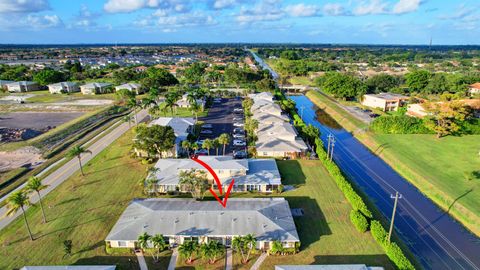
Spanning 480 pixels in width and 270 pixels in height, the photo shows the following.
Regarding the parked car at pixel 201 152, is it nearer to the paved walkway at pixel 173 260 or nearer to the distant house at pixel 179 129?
the distant house at pixel 179 129

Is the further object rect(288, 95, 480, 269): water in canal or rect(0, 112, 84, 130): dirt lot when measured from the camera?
rect(0, 112, 84, 130): dirt lot

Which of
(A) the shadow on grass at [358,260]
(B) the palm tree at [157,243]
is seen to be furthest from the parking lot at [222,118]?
(A) the shadow on grass at [358,260]

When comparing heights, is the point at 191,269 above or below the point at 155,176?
below

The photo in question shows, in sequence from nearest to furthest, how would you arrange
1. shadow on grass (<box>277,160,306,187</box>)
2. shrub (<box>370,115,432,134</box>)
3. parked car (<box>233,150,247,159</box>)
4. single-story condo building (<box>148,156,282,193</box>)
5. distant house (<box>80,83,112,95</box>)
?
single-story condo building (<box>148,156,282,193</box>) < shadow on grass (<box>277,160,306,187</box>) < parked car (<box>233,150,247,159</box>) < shrub (<box>370,115,432,134</box>) < distant house (<box>80,83,112,95</box>)

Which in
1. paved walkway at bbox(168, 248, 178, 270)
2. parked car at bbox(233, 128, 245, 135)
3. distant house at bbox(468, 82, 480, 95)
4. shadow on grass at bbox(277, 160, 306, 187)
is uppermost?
distant house at bbox(468, 82, 480, 95)

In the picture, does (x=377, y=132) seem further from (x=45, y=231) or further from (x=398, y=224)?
(x=45, y=231)

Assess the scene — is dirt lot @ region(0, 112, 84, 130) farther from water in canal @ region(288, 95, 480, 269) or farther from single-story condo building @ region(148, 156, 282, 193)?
water in canal @ region(288, 95, 480, 269)

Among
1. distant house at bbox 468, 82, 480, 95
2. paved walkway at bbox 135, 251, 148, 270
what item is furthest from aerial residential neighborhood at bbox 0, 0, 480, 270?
distant house at bbox 468, 82, 480, 95

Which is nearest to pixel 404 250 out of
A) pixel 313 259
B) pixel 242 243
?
pixel 313 259
